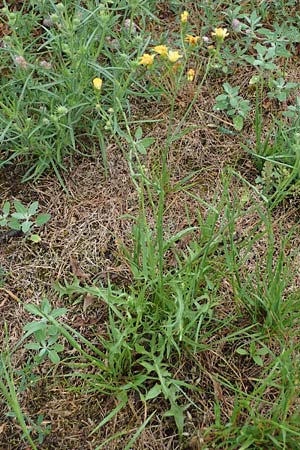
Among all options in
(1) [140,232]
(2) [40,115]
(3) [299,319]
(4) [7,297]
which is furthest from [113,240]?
(3) [299,319]

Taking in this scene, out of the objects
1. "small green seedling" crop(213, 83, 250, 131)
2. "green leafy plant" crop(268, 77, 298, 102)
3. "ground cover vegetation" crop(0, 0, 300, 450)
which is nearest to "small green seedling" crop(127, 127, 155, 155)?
"ground cover vegetation" crop(0, 0, 300, 450)

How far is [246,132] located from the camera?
6.91 feet

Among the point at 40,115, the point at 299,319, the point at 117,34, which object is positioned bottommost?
the point at 299,319

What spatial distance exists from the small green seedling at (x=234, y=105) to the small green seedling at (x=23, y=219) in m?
0.76

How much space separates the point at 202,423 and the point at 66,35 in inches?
50.0

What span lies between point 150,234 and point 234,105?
0.66m

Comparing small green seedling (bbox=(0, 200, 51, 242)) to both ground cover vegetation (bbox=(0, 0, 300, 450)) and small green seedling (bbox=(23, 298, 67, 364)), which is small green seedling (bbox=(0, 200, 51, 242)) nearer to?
ground cover vegetation (bbox=(0, 0, 300, 450))

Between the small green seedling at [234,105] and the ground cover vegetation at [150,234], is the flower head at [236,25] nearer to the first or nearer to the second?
the ground cover vegetation at [150,234]

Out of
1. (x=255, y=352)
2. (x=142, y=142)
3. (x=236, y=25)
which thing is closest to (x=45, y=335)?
(x=255, y=352)

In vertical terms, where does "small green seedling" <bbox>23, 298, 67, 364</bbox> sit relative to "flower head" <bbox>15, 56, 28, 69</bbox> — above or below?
below

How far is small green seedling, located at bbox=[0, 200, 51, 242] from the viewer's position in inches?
72.1

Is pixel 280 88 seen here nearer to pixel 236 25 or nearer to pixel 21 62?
pixel 236 25

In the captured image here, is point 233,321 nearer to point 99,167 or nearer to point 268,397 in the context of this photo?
point 268,397

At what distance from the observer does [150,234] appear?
173 cm
